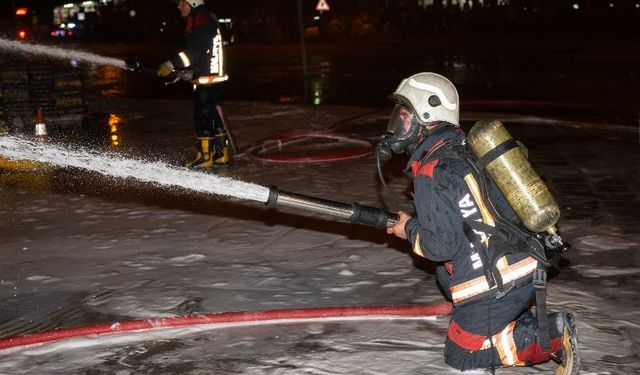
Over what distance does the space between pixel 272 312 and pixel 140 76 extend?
20328 millimetres

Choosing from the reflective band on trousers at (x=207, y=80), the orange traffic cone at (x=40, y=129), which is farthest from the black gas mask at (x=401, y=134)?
the orange traffic cone at (x=40, y=129)

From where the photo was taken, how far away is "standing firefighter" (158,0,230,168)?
9250mm

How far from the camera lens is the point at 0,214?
769 cm

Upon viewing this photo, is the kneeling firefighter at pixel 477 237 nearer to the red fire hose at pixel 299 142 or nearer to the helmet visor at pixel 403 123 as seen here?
the helmet visor at pixel 403 123

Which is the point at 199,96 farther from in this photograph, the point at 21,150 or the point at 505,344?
the point at 505,344

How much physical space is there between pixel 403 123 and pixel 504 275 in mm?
885

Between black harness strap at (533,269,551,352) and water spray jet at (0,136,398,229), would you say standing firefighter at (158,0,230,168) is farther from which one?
black harness strap at (533,269,551,352)

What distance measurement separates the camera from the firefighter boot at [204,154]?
31.1ft

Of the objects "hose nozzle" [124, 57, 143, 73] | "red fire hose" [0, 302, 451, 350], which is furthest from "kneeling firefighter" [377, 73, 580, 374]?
"hose nozzle" [124, 57, 143, 73]

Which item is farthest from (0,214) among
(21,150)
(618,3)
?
(618,3)

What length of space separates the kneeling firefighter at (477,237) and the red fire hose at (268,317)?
736mm

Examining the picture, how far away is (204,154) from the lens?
9492 mm

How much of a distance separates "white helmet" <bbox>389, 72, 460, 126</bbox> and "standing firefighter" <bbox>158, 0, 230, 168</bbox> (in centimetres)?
538

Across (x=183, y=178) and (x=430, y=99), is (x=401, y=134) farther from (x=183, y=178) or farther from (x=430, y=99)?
(x=183, y=178)
